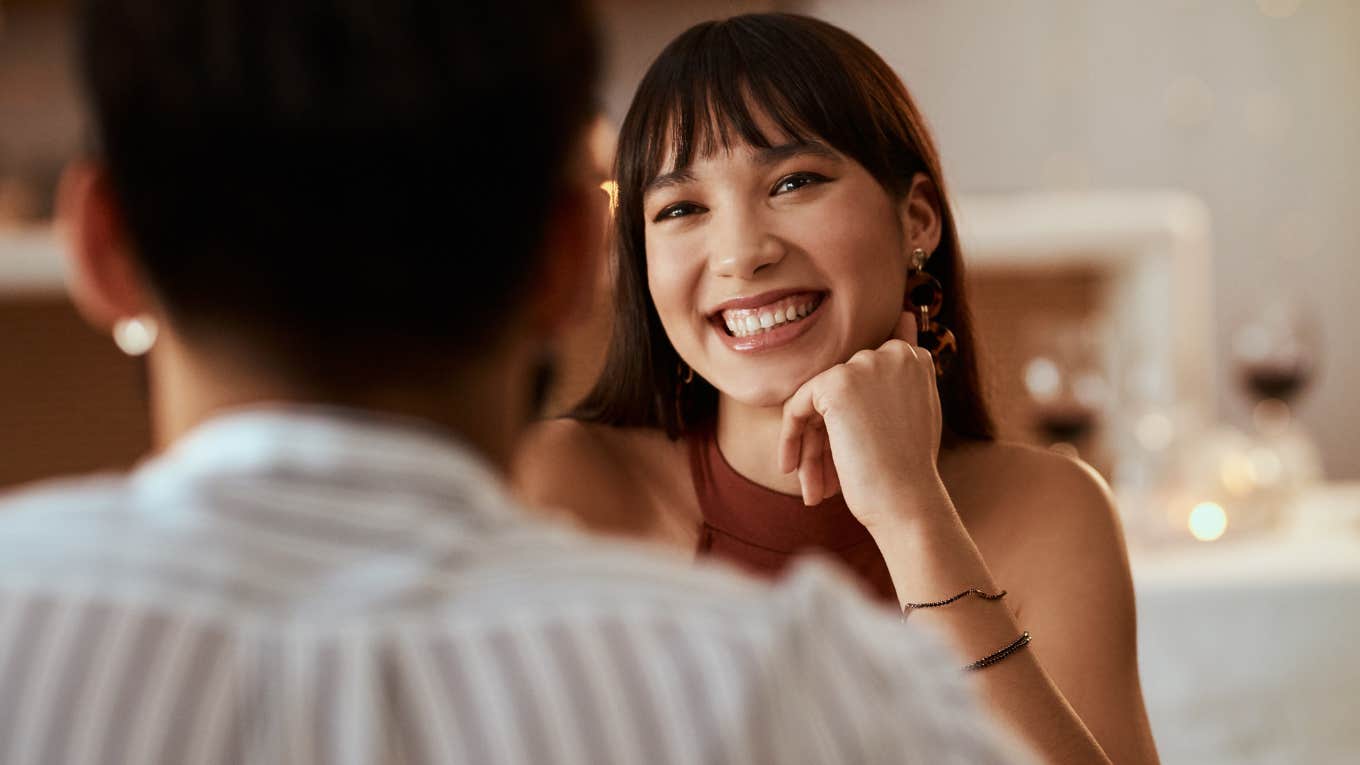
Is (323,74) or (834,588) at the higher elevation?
(323,74)

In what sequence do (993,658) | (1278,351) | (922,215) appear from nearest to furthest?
1. (993,658)
2. (922,215)
3. (1278,351)

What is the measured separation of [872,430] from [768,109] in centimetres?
26

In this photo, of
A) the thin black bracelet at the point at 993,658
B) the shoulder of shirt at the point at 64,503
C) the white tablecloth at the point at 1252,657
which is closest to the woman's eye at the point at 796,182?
the thin black bracelet at the point at 993,658

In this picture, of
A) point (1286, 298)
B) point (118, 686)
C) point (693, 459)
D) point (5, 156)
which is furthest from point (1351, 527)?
point (5, 156)

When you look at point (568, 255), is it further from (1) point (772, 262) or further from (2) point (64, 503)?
(1) point (772, 262)

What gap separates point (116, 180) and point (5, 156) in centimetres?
386

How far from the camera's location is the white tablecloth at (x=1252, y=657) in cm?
199

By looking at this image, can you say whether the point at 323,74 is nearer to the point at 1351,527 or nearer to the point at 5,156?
the point at 1351,527

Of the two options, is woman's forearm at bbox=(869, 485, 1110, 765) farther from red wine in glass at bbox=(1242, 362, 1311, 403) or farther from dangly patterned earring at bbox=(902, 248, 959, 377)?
red wine in glass at bbox=(1242, 362, 1311, 403)

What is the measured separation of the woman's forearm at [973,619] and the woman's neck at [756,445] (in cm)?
22

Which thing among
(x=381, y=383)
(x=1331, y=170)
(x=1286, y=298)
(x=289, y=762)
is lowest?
(x=1286, y=298)

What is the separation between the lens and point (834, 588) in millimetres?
510

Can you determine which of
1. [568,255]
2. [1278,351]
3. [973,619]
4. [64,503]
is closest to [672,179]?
[973,619]

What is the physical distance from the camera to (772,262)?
1118mm
